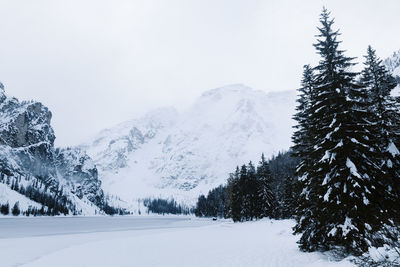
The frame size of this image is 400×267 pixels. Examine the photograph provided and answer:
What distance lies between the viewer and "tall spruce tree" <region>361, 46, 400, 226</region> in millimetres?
17312

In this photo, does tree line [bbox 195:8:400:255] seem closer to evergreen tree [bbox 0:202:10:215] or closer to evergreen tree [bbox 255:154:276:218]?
evergreen tree [bbox 255:154:276:218]

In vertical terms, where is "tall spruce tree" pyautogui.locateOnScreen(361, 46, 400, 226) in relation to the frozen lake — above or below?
above

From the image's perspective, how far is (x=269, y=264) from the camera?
18.5m

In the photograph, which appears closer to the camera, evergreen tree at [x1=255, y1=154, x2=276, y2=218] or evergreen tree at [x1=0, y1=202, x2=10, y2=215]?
evergreen tree at [x1=255, y1=154, x2=276, y2=218]

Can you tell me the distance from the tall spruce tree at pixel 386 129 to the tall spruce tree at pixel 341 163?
2.51ft

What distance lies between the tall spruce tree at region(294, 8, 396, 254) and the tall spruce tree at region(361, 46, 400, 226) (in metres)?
0.76

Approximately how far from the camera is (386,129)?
20219mm

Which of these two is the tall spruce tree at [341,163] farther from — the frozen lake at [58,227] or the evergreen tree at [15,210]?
the evergreen tree at [15,210]

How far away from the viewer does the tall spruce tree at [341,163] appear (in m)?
16.2

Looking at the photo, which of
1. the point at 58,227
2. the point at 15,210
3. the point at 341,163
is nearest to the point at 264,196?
the point at 58,227

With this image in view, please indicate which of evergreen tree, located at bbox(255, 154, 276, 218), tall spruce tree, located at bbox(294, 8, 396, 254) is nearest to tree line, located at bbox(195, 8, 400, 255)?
tall spruce tree, located at bbox(294, 8, 396, 254)

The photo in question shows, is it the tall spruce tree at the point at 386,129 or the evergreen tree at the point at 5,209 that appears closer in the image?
the tall spruce tree at the point at 386,129

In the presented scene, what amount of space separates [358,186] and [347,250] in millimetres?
3911

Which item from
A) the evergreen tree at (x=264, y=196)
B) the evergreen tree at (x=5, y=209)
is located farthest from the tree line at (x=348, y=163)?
the evergreen tree at (x=5, y=209)
